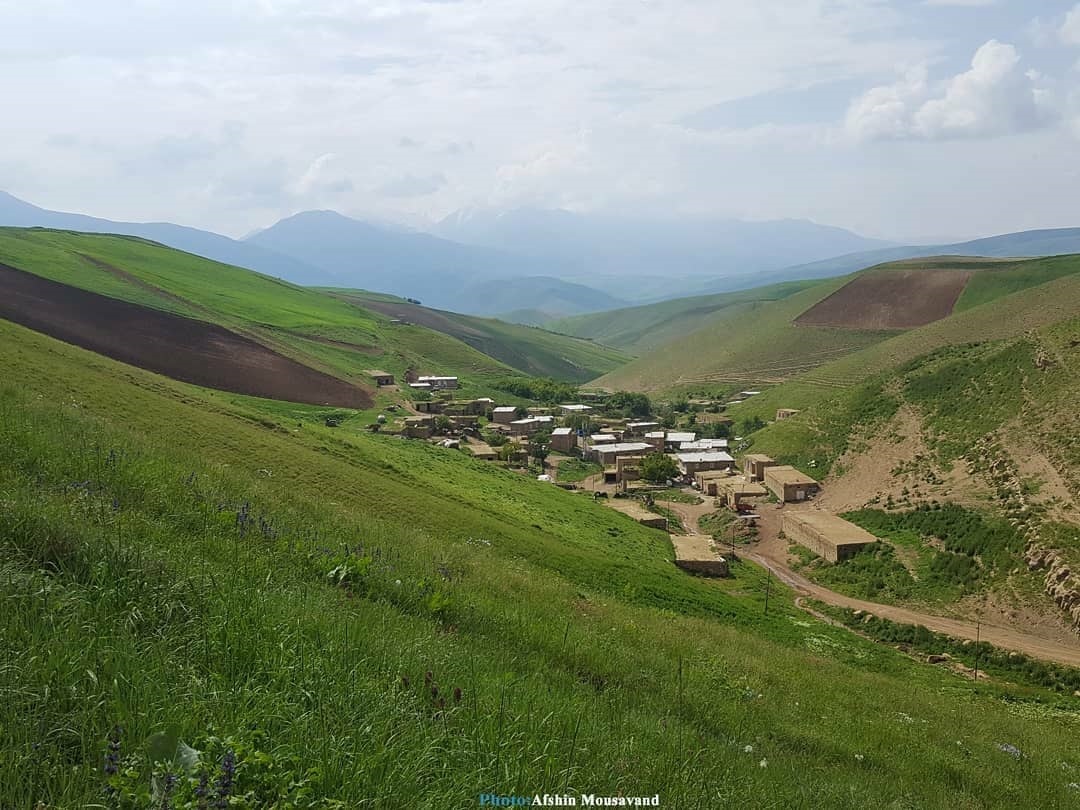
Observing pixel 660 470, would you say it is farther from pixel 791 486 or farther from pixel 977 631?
pixel 977 631

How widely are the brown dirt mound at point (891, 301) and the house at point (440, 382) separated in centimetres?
7959

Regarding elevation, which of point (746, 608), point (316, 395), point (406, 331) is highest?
point (406, 331)

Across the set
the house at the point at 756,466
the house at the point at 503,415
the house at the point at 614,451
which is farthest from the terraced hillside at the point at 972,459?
the house at the point at 503,415

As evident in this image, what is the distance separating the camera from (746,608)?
92.1 ft

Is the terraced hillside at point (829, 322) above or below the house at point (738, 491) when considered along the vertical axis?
above

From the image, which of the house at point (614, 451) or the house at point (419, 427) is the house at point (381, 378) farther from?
the house at point (614, 451)

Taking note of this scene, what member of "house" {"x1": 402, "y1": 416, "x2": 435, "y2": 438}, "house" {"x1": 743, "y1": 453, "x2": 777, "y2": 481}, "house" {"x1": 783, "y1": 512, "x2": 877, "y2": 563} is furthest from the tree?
"house" {"x1": 402, "y1": 416, "x2": 435, "y2": 438}

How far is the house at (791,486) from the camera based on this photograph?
55031 mm

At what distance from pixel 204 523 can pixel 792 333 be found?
134853 millimetres

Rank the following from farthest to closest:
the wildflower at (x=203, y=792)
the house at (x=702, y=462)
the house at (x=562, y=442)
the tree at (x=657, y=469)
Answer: the house at (x=562, y=442) → the house at (x=702, y=462) → the tree at (x=657, y=469) → the wildflower at (x=203, y=792)

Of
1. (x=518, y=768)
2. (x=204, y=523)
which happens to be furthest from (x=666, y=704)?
(x=204, y=523)

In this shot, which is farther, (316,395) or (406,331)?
(406,331)

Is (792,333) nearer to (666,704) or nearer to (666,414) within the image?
(666,414)

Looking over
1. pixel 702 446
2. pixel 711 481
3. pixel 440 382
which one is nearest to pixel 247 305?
pixel 440 382
